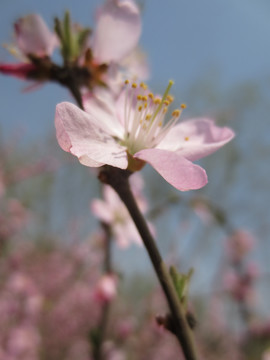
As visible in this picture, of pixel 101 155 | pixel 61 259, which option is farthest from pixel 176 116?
pixel 61 259

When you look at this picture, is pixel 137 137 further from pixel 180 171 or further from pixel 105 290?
pixel 105 290

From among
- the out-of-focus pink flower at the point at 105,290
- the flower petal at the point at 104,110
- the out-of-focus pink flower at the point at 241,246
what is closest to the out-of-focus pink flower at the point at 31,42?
the flower petal at the point at 104,110

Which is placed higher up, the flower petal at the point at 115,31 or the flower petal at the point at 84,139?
the flower petal at the point at 115,31

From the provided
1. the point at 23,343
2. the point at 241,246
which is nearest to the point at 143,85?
the point at 241,246

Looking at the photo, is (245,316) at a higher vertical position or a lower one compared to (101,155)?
lower

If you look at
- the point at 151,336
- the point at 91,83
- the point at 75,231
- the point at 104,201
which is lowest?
the point at 151,336

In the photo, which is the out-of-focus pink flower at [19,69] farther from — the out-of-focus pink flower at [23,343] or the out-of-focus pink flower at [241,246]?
the out-of-focus pink flower at [23,343]

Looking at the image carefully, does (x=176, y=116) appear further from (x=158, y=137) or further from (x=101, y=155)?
(x=101, y=155)
